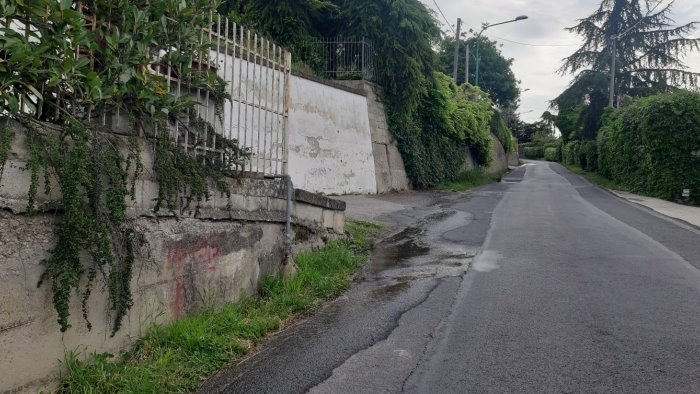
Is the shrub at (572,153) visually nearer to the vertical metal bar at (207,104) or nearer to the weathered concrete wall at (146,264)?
the weathered concrete wall at (146,264)

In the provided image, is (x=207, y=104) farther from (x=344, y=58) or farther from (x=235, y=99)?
(x=344, y=58)

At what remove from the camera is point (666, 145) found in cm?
2014

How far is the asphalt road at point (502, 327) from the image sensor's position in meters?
3.86

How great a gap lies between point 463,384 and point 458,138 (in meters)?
23.4

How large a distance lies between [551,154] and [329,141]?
63.0 m

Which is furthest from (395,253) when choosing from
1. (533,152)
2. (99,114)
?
(533,152)

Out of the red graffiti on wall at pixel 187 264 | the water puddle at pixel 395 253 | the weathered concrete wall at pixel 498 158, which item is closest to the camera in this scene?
the red graffiti on wall at pixel 187 264

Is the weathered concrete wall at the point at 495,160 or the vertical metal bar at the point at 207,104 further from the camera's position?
the weathered concrete wall at the point at 495,160

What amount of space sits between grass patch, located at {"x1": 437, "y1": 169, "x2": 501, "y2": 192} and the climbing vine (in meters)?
19.5

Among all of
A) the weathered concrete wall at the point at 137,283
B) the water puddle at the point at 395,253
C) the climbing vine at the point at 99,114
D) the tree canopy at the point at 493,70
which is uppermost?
the tree canopy at the point at 493,70

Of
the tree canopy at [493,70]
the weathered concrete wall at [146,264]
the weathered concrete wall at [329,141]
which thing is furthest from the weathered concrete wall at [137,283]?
the tree canopy at [493,70]

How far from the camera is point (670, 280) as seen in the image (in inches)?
265

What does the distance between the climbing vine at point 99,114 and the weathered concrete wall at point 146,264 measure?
9 centimetres

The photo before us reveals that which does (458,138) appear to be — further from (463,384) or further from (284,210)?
(463,384)
